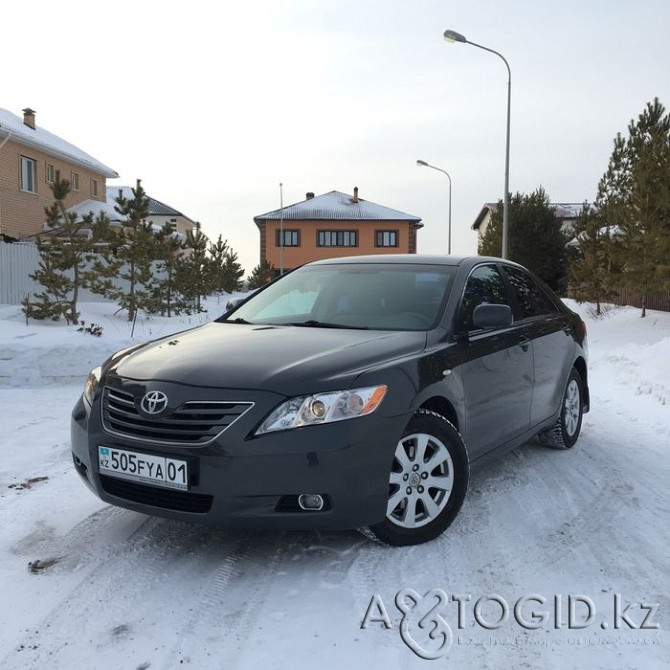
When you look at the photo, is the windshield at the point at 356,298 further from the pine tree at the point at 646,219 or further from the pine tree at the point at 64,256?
the pine tree at the point at 646,219

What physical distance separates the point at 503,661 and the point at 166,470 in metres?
1.62

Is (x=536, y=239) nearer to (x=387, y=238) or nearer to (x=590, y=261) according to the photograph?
(x=590, y=261)

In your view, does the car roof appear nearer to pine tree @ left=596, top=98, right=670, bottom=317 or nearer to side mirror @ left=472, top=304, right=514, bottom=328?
side mirror @ left=472, top=304, right=514, bottom=328

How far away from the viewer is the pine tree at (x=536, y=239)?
3503 centimetres

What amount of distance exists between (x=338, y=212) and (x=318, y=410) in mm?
54139

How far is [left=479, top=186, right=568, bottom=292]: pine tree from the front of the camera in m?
35.0

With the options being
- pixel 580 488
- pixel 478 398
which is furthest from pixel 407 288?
pixel 580 488

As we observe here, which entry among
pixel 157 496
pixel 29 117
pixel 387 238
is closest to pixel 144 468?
pixel 157 496

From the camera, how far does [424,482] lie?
3.43 m

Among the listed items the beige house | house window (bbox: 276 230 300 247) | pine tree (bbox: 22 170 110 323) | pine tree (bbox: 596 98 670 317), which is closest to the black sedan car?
pine tree (bbox: 22 170 110 323)

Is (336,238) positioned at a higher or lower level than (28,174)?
lower

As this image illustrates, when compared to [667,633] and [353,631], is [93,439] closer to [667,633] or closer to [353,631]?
[353,631]

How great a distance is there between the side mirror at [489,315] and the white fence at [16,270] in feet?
54.1

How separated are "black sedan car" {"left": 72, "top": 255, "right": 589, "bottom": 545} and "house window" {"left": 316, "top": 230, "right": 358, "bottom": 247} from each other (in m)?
51.5
